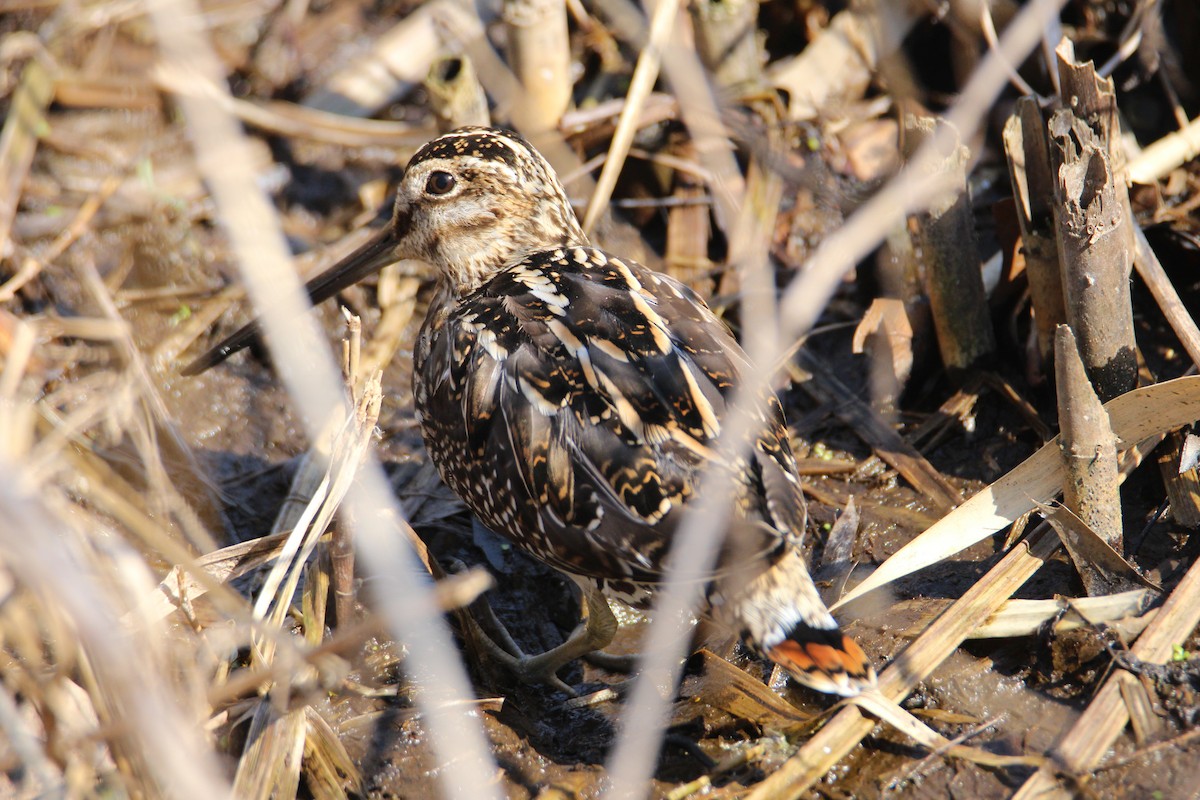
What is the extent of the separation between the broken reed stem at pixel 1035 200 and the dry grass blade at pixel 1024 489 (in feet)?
1.59

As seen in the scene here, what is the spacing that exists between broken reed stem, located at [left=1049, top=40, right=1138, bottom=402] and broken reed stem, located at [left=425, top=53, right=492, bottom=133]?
7.26 ft

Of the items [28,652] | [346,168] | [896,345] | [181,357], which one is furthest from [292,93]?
[28,652]

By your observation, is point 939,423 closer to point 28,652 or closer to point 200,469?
point 200,469

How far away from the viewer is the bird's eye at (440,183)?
3586mm

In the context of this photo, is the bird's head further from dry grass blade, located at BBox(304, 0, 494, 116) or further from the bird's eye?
dry grass blade, located at BBox(304, 0, 494, 116)

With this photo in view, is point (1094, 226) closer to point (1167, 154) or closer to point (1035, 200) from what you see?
point (1035, 200)

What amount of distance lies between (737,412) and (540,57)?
2.85 meters

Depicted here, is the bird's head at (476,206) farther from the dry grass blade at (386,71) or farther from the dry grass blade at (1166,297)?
the dry grass blade at (1166,297)

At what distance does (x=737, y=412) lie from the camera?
6.54 feet

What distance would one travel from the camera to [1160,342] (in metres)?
3.70

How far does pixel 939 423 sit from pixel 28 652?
2.78 meters

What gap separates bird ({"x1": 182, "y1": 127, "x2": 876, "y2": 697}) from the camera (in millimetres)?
2668

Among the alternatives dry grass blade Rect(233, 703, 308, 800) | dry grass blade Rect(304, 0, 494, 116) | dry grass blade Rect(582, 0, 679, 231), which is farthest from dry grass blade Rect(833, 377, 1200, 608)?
dry grass blade Rect(304, 0, 494, 116)

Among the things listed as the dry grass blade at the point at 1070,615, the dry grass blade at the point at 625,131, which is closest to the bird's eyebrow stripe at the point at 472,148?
the dry grass blade at the point at 625,131
